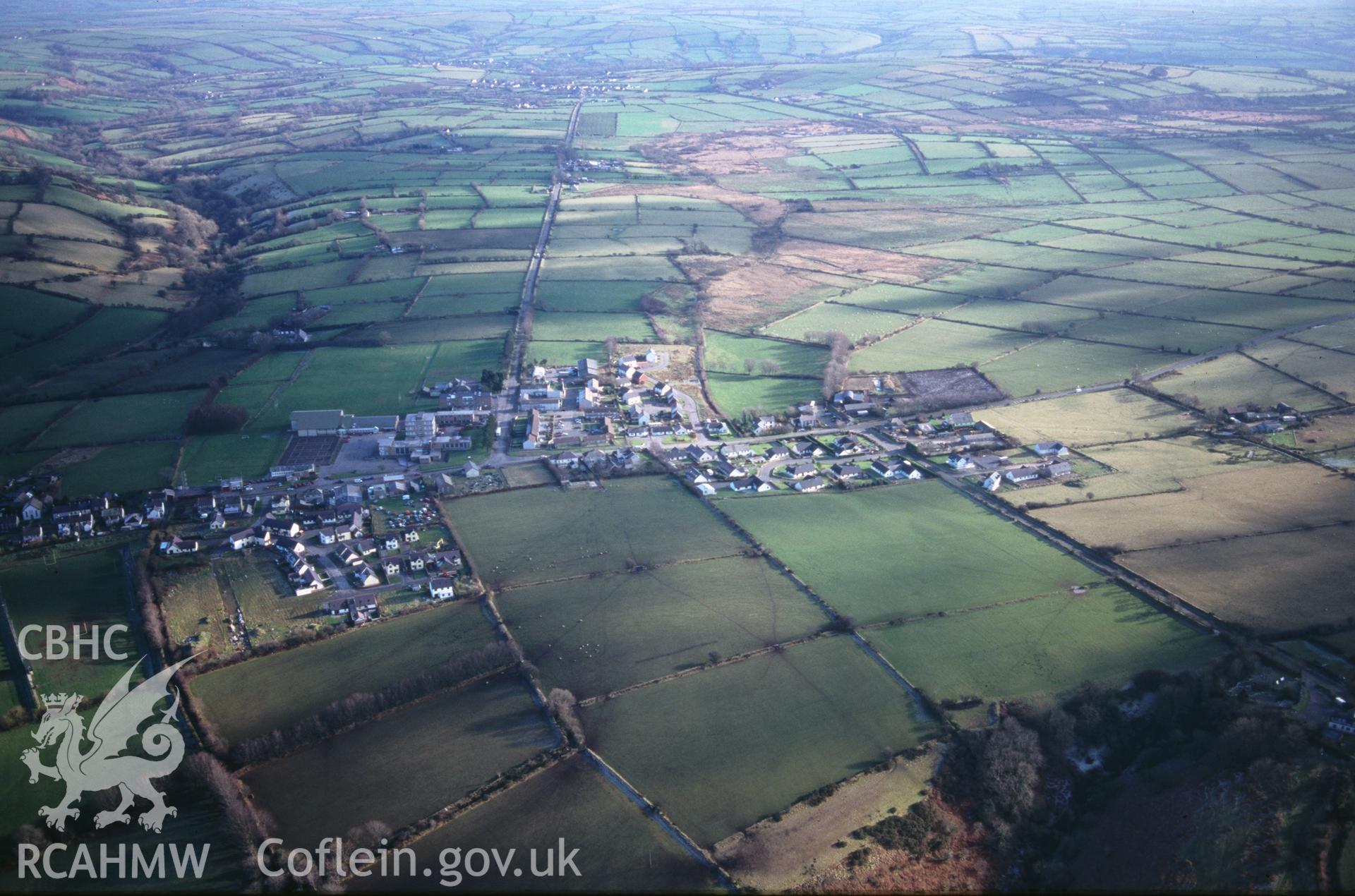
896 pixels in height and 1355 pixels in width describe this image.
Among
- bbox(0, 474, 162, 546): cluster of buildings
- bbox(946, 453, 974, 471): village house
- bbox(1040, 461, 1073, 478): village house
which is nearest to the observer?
bbox(0, 474, 162, 546): cluster of buildings

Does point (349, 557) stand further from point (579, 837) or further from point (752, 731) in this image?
point (752, 731)

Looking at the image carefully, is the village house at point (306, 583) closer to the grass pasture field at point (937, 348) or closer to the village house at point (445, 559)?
the village house at point (445, 559)

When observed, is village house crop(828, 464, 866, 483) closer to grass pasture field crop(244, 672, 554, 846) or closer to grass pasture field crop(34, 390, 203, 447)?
grass pasture field crop(244, 672, 554, 846)

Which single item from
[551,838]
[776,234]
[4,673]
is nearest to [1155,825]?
[551,838]

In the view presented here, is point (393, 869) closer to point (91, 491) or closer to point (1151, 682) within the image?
point (1151, 682)

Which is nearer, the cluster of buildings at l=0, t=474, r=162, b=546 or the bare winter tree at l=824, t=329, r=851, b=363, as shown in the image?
the cluster of buildings at l=0, t=474, r=162, b=546

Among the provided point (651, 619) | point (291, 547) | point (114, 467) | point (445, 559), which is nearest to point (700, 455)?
point (651, 619)

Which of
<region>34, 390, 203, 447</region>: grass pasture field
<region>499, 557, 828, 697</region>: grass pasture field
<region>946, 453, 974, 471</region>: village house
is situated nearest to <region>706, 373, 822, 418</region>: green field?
<region>946, 453, 974, 471</region>: village house
